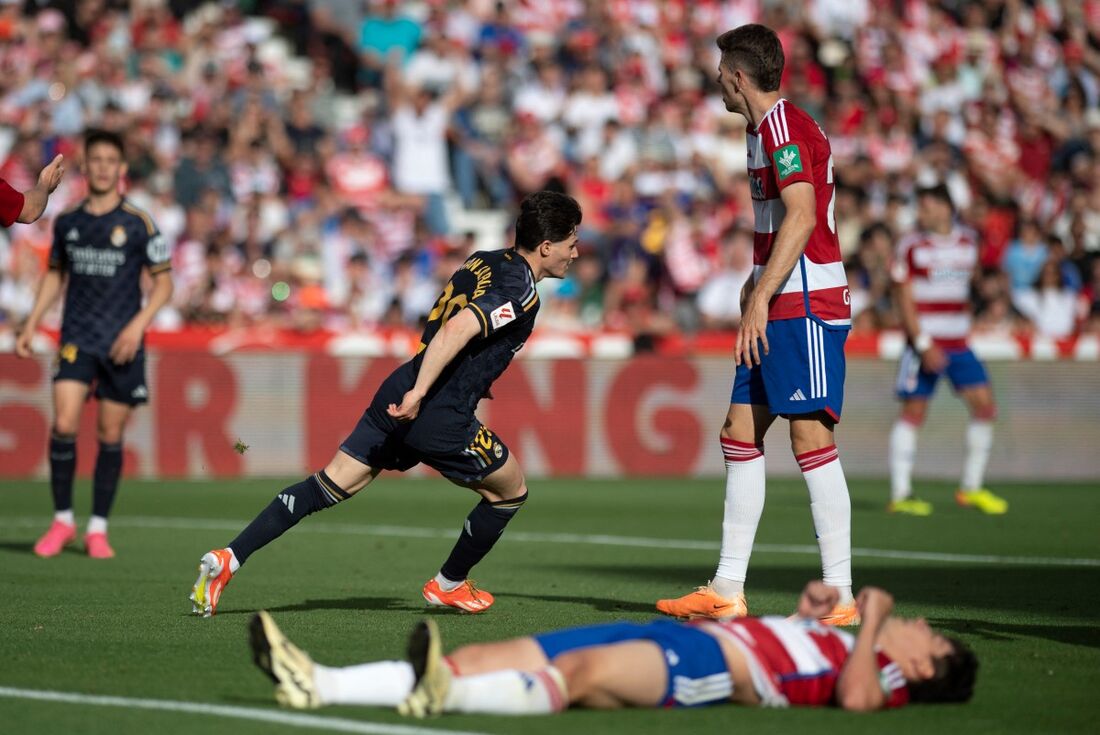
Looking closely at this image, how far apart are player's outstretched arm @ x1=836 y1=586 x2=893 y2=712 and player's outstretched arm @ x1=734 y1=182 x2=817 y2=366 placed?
2050 millimetres

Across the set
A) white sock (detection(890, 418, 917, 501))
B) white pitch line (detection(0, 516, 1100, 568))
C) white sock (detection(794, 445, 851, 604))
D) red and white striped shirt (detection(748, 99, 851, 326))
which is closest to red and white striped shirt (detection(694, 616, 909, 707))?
white sock (detection(794, 445, 851, 604))

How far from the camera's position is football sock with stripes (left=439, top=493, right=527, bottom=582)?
7969 millimetres

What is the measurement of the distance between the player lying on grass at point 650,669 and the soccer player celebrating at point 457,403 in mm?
2268

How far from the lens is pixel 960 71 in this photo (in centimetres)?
2416

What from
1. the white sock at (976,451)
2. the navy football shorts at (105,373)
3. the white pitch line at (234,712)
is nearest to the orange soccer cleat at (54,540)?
the navy football shorts at (105,373)

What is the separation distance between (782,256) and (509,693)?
9.14 feet

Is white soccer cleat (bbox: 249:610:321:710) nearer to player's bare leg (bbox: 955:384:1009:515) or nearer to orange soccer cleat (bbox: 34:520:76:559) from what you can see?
orange soccer cleat (bbox: 34:520:76:559)

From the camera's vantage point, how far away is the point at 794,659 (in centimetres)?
538

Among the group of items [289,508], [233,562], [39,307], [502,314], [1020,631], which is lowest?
[1020,631]

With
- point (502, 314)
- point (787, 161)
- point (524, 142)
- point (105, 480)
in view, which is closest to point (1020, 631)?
point (787, 161)

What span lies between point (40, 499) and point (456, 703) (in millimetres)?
10139

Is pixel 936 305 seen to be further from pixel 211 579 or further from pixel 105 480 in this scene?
pixel 211 579

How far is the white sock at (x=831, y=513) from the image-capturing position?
7523mm

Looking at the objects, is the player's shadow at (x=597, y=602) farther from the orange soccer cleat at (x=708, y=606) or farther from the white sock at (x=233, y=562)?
the white sock at (x=233, y=562)
